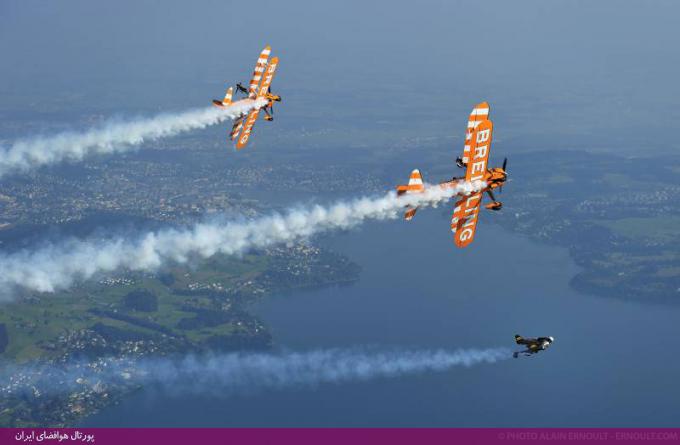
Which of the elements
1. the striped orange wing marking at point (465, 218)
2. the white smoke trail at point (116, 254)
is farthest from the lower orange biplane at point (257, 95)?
the striped orange wing marking at point (465, 218)

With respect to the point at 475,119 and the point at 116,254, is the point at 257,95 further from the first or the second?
the point at 475,119

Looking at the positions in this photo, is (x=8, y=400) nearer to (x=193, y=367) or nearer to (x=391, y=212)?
(x=193, y=367)

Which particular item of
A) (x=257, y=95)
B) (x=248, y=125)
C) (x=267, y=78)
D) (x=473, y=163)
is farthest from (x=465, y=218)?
(x=257, y=95)

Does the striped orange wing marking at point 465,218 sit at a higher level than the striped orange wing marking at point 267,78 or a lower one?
lower

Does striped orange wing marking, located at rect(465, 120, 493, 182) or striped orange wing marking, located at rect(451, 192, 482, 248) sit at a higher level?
striped orange wing marking, located at rect(465, 120, 493, 182)
